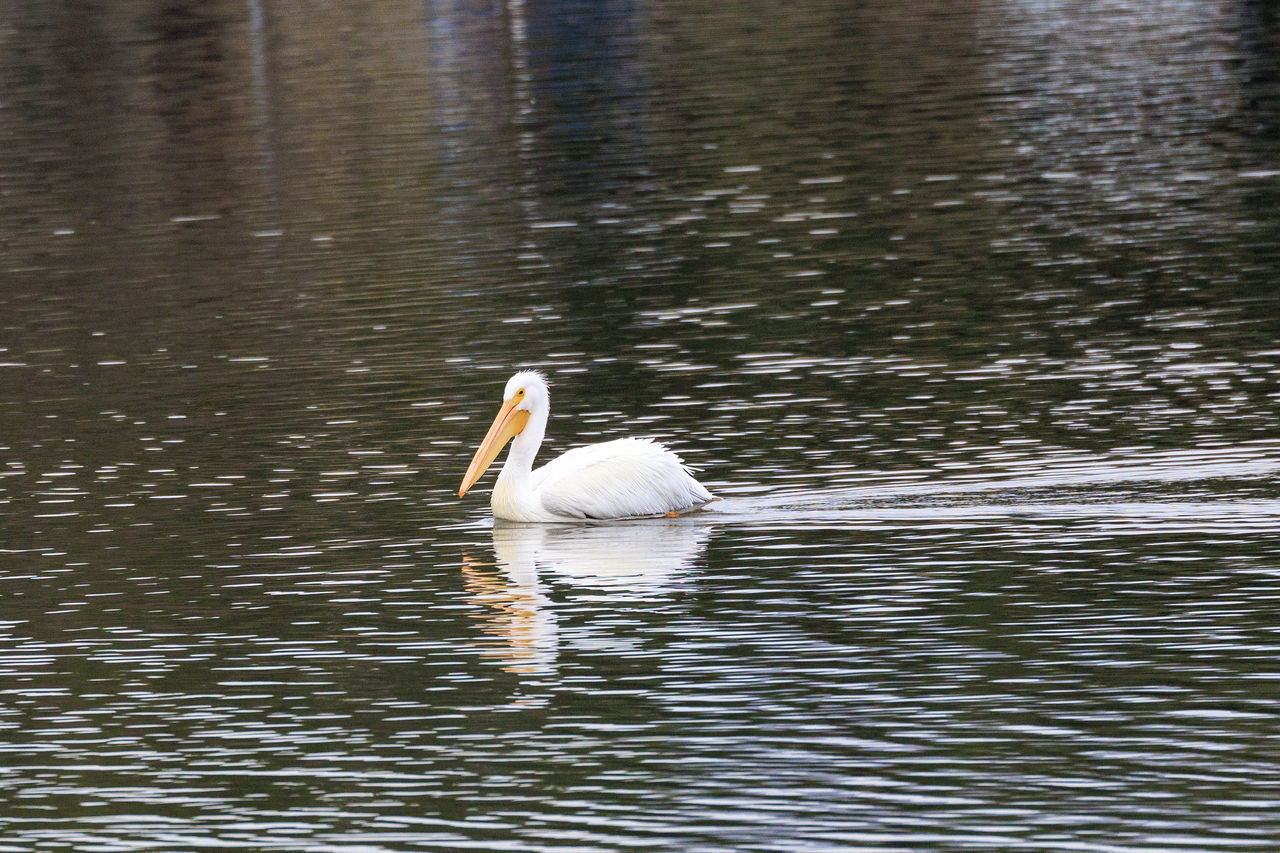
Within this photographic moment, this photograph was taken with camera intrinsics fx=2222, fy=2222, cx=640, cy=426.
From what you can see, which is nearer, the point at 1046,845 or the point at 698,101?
the point at 1046,845

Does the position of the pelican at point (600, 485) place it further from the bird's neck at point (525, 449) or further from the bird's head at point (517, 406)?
the bird's head at point (517, 406)

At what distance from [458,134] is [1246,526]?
29.5 metres

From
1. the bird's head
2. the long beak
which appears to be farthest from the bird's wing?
the bird's head

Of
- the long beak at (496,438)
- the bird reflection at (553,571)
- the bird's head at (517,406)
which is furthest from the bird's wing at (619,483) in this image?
the bird's head at (517,406)

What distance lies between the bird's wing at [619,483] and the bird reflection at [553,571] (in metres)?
0.14

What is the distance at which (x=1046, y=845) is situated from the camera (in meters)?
9.55

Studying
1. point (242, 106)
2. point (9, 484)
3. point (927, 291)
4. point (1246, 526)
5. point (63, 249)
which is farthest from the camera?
point (242, 106)

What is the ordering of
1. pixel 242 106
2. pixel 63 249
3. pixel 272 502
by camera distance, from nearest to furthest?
pixel 272 502, pixel 63 249, pixel 242 106

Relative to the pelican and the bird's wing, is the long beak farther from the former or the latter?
the bird's wing

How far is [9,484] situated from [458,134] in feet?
81.3

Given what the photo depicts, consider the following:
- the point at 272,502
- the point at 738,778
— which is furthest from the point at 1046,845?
the point at 272,502

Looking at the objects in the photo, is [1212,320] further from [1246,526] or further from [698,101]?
[698,101]

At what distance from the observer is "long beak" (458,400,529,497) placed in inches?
691

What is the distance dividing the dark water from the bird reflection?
0.21ft
